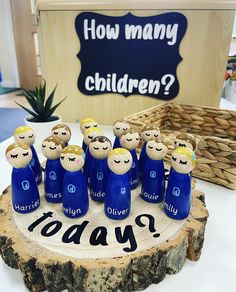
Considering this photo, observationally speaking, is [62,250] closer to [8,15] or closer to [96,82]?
[96,82]

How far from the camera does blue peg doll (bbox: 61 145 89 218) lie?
0.35m

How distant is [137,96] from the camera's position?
2.86 feet

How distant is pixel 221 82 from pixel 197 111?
0.14m

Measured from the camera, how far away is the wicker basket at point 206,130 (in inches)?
19.7

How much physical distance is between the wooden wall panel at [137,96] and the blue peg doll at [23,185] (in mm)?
565

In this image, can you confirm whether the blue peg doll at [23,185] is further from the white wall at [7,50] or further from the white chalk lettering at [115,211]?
the white wall at [7,50]

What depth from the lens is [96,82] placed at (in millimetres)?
879

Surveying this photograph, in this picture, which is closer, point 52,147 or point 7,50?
point 52,147

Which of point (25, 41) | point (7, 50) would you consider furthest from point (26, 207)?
point (7, 50)

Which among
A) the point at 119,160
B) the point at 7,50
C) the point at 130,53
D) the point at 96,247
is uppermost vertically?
the point at 7,50

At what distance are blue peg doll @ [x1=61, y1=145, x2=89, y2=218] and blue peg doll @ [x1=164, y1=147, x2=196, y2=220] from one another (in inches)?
5.1

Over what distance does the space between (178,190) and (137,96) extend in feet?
1.83

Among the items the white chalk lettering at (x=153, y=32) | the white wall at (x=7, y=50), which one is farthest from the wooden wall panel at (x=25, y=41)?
the white chalk lettering at (x=153, y=32)

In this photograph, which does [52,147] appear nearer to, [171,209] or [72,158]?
[72,158]
